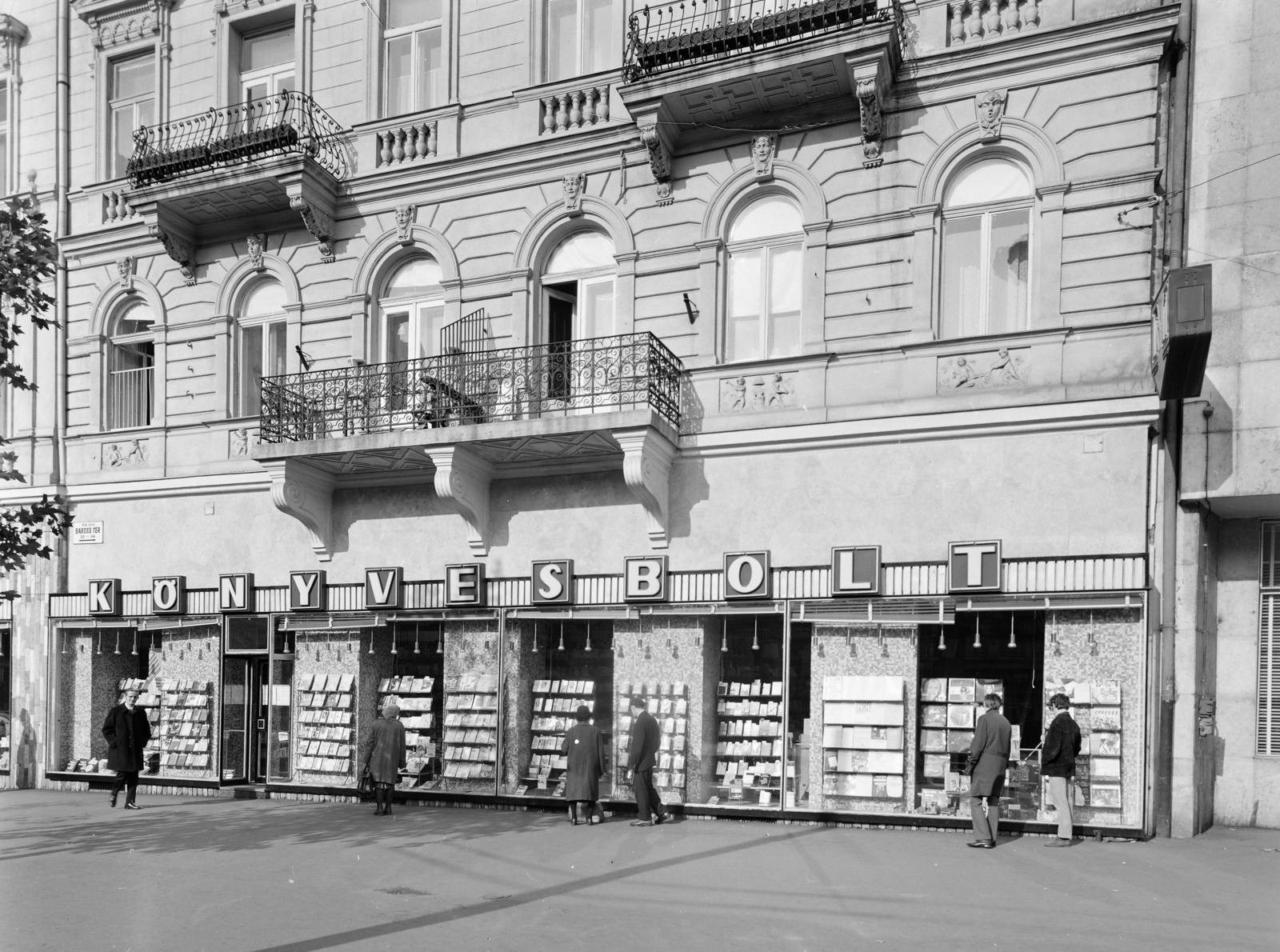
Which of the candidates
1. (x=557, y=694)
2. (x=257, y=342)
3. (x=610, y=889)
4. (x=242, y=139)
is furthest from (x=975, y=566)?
(x=242, y=139)

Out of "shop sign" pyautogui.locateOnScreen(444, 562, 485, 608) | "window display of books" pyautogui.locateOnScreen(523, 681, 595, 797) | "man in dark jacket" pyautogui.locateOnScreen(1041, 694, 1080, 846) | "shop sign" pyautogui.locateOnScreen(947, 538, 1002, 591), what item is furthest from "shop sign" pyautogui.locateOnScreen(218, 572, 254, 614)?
"man in dark jacket" pyautogui.locateOnScreen(1041, 694, 1080, 846)

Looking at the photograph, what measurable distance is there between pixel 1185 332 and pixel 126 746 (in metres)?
14.7

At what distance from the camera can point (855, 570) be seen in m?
14.5

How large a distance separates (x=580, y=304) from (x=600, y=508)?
10.2ft

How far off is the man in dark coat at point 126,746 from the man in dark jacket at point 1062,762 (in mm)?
12242

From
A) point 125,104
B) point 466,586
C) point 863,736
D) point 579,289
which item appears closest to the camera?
point 863,736

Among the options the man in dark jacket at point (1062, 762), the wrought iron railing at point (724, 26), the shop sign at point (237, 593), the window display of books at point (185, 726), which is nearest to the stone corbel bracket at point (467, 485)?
the shop sign at point (237, 593)

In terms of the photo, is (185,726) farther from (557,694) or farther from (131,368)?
(557,694)

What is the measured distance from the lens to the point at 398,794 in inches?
671

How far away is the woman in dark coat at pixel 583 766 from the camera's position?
47.8 feet

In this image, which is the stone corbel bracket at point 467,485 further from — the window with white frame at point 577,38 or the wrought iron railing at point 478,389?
the window with white frame at point 577,38

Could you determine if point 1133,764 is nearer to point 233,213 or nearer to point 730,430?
point 730,430

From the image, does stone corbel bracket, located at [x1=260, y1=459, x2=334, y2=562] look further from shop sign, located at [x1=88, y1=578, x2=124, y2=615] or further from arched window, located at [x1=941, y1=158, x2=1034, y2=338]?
arched window, located at [x1=941, y1=158, x2=1034, y2=338]

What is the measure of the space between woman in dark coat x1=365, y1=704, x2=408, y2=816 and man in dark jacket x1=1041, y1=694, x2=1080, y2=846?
27.1ft
